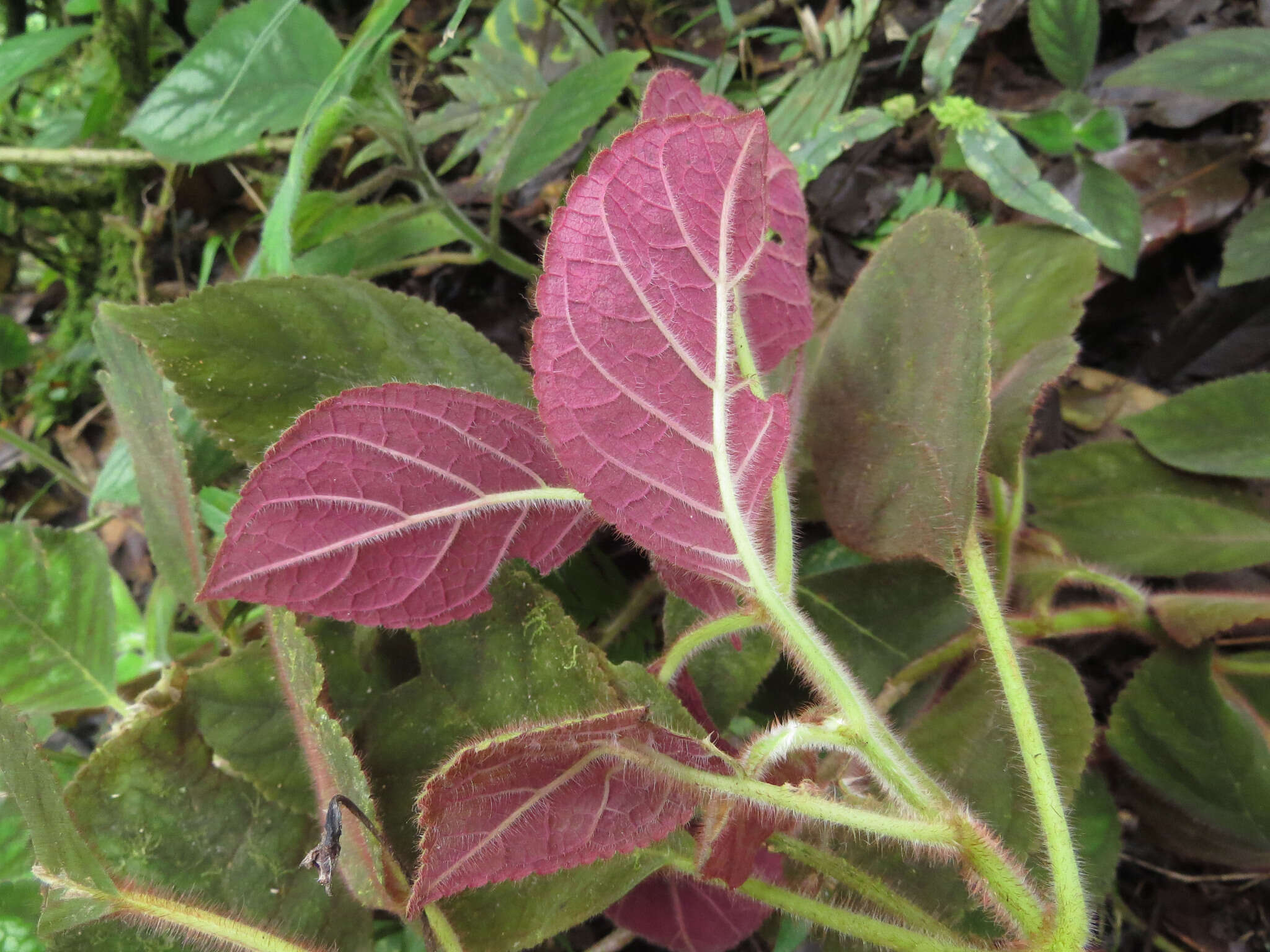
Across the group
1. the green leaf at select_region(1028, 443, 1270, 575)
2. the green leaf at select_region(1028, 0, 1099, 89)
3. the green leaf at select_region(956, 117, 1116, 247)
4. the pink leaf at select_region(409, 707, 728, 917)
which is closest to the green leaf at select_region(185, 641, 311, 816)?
the pink leaf at select_region(409, 707, 728, 917)

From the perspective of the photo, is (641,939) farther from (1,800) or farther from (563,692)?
(1,800)

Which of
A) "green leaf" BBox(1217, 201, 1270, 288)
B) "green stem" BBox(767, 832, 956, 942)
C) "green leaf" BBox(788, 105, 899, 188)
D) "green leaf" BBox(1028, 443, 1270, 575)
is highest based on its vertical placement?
"green leaf" BBox(788, 105, 899, 188)

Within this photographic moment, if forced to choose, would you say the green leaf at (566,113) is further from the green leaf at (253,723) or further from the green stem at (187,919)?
the green stem at (187,919)

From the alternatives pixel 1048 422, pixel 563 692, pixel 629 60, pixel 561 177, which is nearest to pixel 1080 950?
pixel 563 692

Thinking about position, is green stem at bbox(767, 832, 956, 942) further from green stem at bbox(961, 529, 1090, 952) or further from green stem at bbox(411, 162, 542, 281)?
green stem at bbox(411, 162, 542, 281)

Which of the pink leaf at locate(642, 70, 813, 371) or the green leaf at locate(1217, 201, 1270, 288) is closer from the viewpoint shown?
the pink leaf at locate(642, 70, 813, 371)
